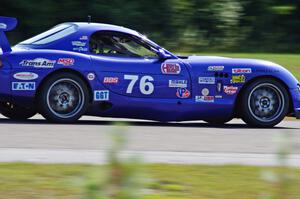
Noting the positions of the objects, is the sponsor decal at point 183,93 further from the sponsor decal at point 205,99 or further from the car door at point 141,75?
the sponsor decal at point 205,99

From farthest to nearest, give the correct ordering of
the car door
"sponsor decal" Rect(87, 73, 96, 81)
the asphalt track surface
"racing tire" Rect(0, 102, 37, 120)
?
"racing tire" Rect(0, 102, 37, 120) < the car door < "sponsor decal" Rect(87, 73, 96, 81) < the asphalt track surface

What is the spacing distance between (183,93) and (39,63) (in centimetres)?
207

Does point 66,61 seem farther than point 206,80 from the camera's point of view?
No

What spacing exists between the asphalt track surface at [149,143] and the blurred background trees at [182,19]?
13.8 metres

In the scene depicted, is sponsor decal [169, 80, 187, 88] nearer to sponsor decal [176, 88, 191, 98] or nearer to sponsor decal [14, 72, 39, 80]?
Answer: sponsor decal [176, 88, 191, 98]

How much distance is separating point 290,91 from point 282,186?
819 centimetres

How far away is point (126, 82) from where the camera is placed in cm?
1037

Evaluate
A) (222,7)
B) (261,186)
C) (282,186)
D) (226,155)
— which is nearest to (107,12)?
(222,7)

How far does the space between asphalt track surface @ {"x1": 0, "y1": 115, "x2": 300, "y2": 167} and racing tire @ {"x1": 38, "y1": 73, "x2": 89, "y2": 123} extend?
17 cm

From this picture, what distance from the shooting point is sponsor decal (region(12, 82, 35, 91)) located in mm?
10070

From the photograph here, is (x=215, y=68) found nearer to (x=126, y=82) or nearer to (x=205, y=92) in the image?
(x=205, y=92)

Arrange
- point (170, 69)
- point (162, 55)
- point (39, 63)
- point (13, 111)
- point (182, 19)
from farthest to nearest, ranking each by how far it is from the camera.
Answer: point (182, 19) < point (13, 111) < point (162, 55) < point (170, 69) < point (39, 63)

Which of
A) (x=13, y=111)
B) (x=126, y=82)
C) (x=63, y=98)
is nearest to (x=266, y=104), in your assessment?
(x=126, y=82)

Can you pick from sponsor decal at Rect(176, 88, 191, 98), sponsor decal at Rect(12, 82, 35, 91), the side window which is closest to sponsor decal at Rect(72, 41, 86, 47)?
the side window
